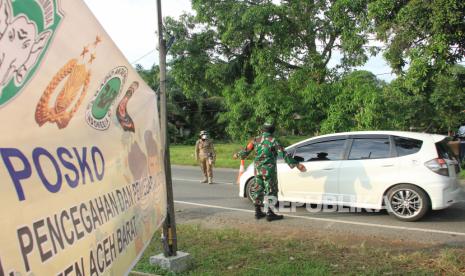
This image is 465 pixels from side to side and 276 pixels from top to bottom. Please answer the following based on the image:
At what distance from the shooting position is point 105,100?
2150 millimetres

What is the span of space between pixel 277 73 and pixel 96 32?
1626 cm

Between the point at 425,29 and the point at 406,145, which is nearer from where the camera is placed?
the point at 425,29

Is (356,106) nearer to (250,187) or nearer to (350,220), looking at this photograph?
(250,187)

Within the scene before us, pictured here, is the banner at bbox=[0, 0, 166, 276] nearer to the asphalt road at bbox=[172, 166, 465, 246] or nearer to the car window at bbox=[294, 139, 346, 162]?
the asphalt road at bbox=[172, 166, 465, 246]

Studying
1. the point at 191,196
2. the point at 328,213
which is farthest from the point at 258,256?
the point at 191,196

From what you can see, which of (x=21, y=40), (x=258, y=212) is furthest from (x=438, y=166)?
(x=21, y=40)

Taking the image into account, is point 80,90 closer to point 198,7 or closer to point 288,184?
point 288,184

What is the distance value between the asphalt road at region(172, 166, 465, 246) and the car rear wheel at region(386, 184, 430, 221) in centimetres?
Result: 14

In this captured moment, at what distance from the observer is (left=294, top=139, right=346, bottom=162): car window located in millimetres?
7922

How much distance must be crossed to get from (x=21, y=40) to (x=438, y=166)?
7034 mm

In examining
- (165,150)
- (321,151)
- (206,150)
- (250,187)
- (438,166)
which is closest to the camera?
(165,150)

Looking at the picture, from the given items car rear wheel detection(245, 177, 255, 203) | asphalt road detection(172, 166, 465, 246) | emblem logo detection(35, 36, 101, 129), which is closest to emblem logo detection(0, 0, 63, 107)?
emblem logo detection(35, 36, 101, 129)

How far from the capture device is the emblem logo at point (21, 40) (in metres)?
1.30

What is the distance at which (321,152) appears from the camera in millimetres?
8070
